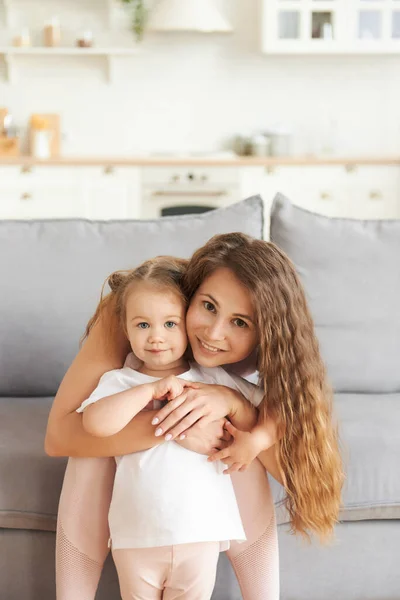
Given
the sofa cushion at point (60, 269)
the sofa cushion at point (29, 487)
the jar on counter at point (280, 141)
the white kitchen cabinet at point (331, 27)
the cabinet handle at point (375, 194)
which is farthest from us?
the jar on counter at point (280, 141)

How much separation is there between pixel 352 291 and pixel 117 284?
73cm

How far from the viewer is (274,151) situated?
15.9 feet

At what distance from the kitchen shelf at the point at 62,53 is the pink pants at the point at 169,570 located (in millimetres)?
3868

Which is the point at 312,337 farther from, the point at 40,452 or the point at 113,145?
the point at 113,145

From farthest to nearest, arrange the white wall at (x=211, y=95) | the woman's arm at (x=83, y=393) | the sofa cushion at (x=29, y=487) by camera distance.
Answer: the white wall at (x=211, y=95)
the sofa cushion at (x=29, y=487)
the woman's arm at (x=83, y=393)

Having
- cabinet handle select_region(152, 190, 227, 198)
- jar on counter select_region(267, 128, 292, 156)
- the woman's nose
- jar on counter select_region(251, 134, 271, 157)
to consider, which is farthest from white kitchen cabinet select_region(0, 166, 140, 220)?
the woman's nose

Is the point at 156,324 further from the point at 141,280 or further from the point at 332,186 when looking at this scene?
the point at 332,186

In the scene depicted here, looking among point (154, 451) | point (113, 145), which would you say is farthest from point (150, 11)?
point (154, 451)

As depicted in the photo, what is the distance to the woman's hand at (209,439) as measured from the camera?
1399 millimetres

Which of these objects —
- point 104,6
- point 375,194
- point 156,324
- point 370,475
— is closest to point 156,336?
point 156,324

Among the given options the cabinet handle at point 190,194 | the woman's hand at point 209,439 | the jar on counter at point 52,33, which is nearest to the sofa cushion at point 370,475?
the woman's hand at point 209,439

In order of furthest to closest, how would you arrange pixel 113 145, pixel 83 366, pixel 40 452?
pixel 113 145 → pixel 40 452 → pixel 83 366

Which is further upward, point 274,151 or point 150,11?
point 150,11

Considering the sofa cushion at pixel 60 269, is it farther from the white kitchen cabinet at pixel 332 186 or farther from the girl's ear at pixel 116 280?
the white kitchen cabinet at pixel 332 186
